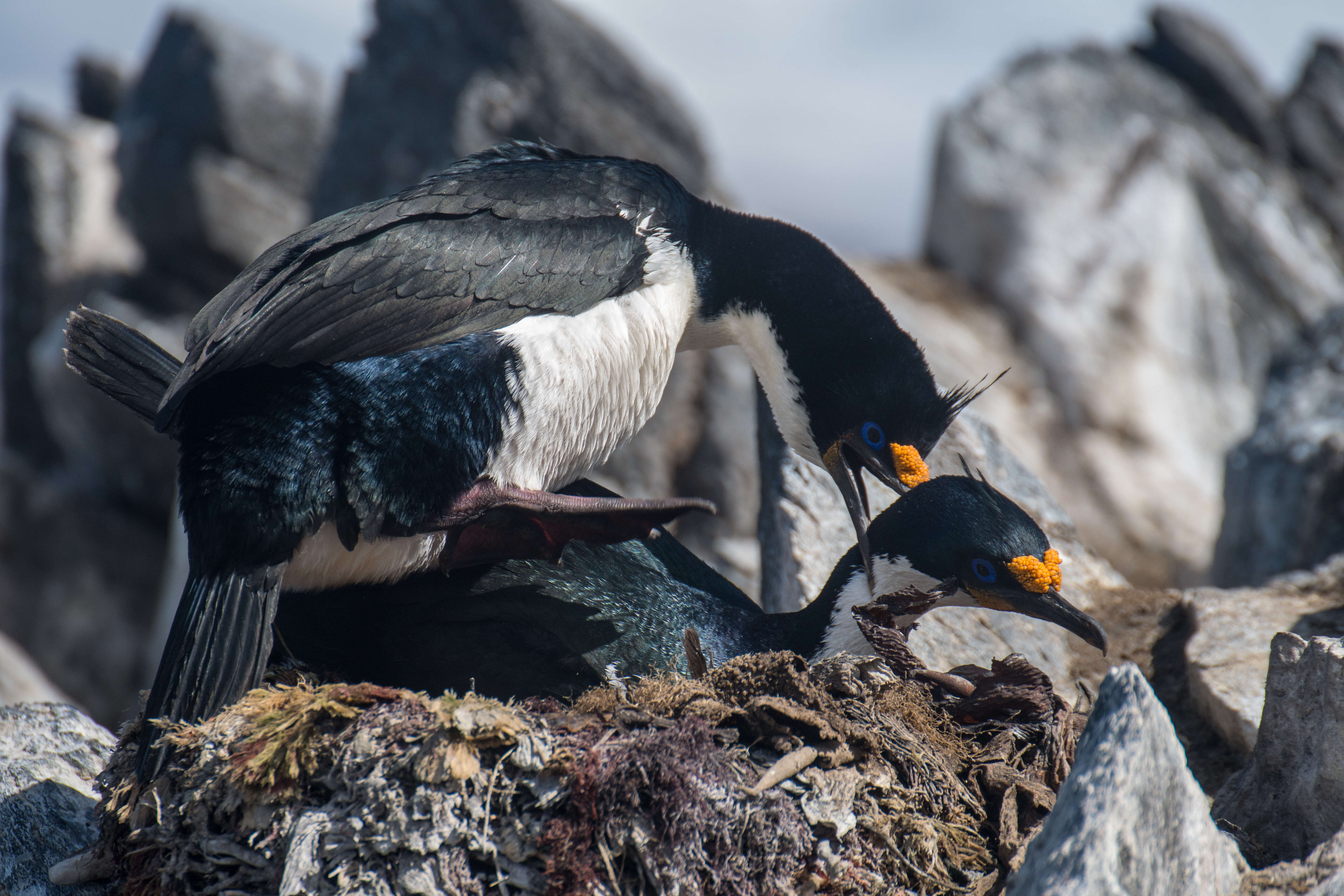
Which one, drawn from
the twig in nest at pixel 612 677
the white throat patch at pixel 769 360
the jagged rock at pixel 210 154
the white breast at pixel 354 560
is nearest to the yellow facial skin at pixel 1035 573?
the white throat patch at pixel 769 360

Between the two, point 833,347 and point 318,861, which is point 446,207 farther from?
point 318,861

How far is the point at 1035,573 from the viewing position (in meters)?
2.82

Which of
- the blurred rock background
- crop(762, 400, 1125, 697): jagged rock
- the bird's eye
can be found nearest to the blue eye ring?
the bird's eye

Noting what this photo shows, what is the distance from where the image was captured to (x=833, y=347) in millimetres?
3252

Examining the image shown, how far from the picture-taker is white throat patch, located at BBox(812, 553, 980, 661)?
3.00 metres

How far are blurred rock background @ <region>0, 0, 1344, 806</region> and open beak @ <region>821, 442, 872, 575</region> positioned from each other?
549cm

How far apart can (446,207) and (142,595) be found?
11781mm

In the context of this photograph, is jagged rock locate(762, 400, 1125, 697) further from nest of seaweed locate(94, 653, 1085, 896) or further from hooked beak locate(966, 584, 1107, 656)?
nest of seaweed locate(94, 653, 1085, 896)

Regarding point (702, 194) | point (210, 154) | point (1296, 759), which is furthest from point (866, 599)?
point (210, 154)

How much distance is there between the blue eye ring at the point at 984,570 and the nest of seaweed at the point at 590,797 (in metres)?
0.49

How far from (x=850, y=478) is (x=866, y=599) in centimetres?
43

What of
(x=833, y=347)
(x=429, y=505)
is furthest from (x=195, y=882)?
(x=833, y=347)

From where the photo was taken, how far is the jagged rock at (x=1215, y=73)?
1293 cm

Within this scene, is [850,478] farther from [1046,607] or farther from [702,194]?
[702,194]
